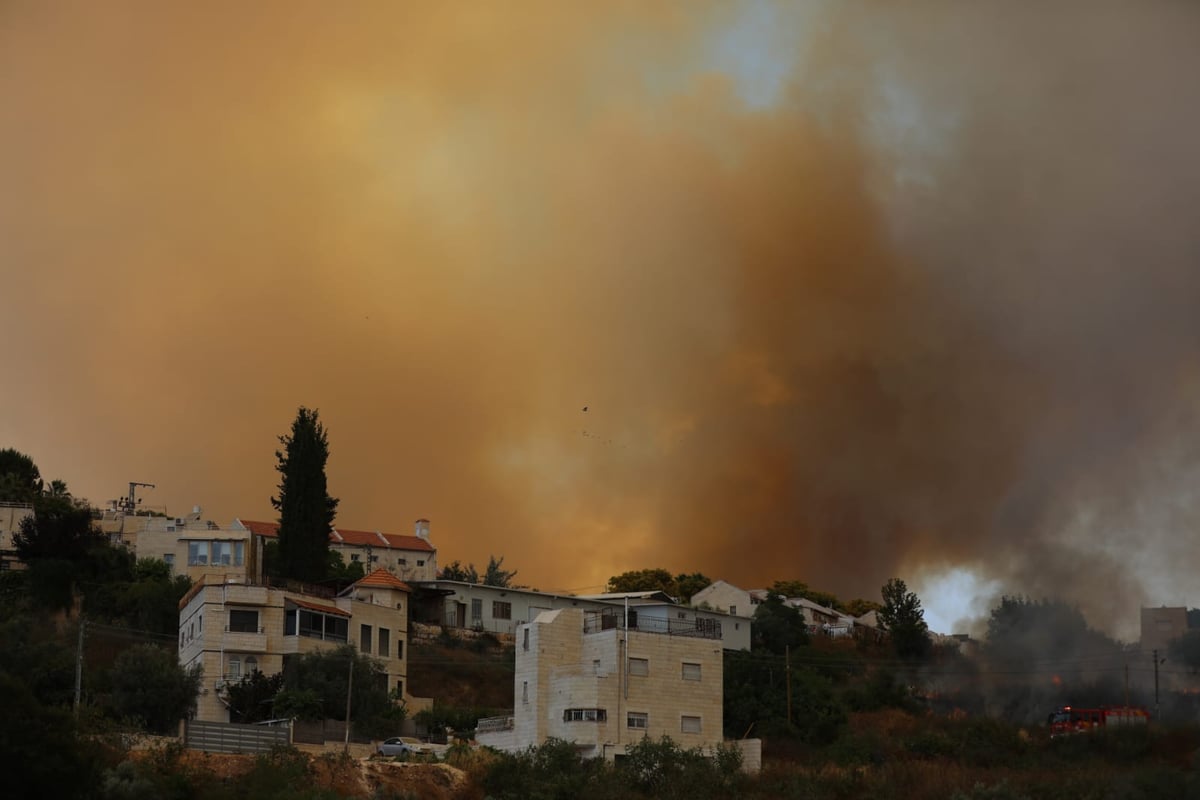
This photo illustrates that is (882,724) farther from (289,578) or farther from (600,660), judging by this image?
(289,578)

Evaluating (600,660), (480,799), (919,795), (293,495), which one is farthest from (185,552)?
(919,795)

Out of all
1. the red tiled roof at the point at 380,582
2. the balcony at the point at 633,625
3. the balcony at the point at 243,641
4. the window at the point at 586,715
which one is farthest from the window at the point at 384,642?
the window at the point at 586,715

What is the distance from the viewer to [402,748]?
209 ft

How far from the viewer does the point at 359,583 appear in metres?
84.8

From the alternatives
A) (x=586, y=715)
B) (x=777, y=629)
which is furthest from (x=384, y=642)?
(x=777, y=629)

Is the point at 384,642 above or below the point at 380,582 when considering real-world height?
below

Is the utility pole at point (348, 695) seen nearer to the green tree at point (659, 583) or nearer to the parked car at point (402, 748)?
the parked car at point (402, 748)

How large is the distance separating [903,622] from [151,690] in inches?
2101

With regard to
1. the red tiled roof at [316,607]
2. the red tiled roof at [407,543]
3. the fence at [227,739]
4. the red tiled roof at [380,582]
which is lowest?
the fence at [227,739]

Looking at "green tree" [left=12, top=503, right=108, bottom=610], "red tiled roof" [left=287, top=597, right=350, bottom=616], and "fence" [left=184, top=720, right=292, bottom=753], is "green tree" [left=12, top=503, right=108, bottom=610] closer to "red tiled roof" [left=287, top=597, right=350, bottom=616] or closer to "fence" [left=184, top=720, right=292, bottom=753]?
"red tiled roof" [left=287, top=597, right=350, bottom=616]

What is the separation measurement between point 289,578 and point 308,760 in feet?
108

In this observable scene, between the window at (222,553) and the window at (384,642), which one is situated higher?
the window at (222,553)

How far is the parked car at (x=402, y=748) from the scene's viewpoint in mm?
62969

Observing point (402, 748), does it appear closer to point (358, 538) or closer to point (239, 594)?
point (239, 594)
